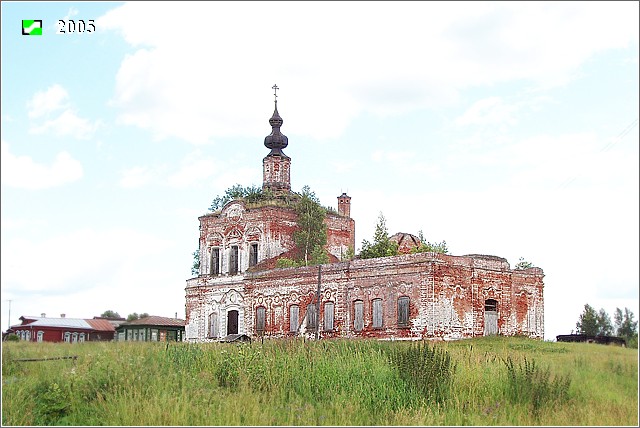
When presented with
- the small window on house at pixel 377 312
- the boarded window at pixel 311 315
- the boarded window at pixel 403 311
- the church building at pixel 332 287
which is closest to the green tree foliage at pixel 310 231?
the church building at pixel 332 287

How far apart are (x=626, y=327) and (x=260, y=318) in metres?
24.1

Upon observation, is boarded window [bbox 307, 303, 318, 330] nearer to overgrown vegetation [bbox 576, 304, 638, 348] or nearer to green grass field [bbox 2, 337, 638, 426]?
green grass field [bbox 2, 337, 638, 426]

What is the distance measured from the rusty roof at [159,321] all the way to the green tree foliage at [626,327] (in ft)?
65.9

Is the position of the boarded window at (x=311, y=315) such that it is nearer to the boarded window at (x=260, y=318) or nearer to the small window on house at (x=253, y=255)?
the boarded window at (x=260, y=318)

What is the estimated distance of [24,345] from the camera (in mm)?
15016

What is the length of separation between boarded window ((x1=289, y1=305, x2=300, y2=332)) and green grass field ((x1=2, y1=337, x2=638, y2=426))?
1602cm

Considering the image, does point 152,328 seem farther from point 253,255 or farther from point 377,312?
point 377,312

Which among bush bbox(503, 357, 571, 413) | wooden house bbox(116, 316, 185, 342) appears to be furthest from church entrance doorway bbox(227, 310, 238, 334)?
bush bbox(503, 357, 571, 413)

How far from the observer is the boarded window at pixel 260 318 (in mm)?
35281

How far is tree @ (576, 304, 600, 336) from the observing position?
13.8 meters

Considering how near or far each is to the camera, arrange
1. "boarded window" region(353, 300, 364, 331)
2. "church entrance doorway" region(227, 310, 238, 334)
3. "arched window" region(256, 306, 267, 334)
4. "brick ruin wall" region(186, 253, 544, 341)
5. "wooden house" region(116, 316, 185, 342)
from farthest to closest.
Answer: "church entrance doorway" region(227, 310, 238, 334) < "arched window" region(256, 306, 267, 334) < "boarded window" region(353, 300, 364, 331) < "brick ruin wall" region(186, 253, 544, 341) < "wooden house" region(116, 316, 185, 342)

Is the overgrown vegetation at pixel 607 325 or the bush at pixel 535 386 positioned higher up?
the overgrown vegetation at pixel 607 325

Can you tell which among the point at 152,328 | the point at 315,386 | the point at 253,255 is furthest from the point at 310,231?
the point at 315,386

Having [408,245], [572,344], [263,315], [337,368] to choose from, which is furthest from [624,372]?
[408,245]
